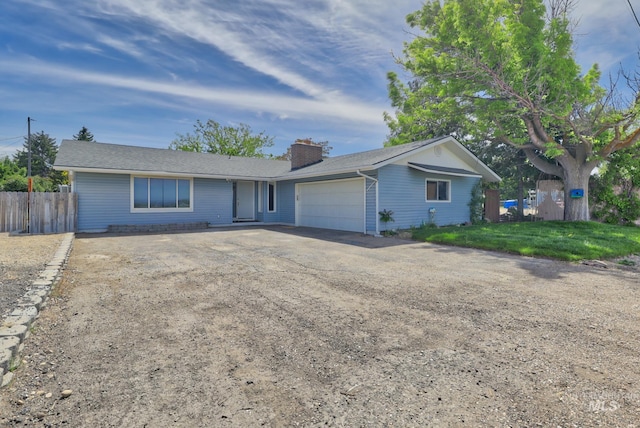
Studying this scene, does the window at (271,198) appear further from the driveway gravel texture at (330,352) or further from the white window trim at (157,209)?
the driveway gravel texture at (330,352)

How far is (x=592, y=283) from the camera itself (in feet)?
17.7

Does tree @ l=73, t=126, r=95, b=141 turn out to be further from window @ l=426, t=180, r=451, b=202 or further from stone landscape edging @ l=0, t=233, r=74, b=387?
stone landscape edging @ l=0, t=233, r=74, b=387

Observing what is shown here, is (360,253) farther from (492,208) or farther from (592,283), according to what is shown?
(492,208)

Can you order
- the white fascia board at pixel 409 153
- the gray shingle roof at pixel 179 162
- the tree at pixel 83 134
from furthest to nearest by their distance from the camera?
1. the tree at pixel 83 134
2. the gray shingle roof at pixel 179 162
3. the white fascia board at pixel 409 153

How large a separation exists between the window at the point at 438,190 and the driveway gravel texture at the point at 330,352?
8697 millimetres

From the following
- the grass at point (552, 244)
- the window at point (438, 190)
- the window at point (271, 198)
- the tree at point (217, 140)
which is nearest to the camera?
the grass at point (552, 244)

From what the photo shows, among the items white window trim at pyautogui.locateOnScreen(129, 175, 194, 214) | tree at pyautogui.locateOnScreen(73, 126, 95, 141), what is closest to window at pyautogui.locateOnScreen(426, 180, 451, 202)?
white window trim at pyautogui.locateOnScreen(129, 175, 194, 214)

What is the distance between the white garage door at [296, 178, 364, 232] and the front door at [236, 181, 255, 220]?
332 centimetres

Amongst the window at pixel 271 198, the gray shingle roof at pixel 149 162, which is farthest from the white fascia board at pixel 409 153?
the window at pixel 271 198

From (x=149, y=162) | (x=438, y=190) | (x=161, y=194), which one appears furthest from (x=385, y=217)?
(x=149, y=162)

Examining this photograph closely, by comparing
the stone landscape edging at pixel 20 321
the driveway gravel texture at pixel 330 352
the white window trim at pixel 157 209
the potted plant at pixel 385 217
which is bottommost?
the driveway gravel texture at pixel 330 352

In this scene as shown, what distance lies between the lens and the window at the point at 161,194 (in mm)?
13438

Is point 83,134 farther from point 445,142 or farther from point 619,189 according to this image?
point 619,189

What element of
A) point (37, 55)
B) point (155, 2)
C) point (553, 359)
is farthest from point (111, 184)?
point (553, 359)
